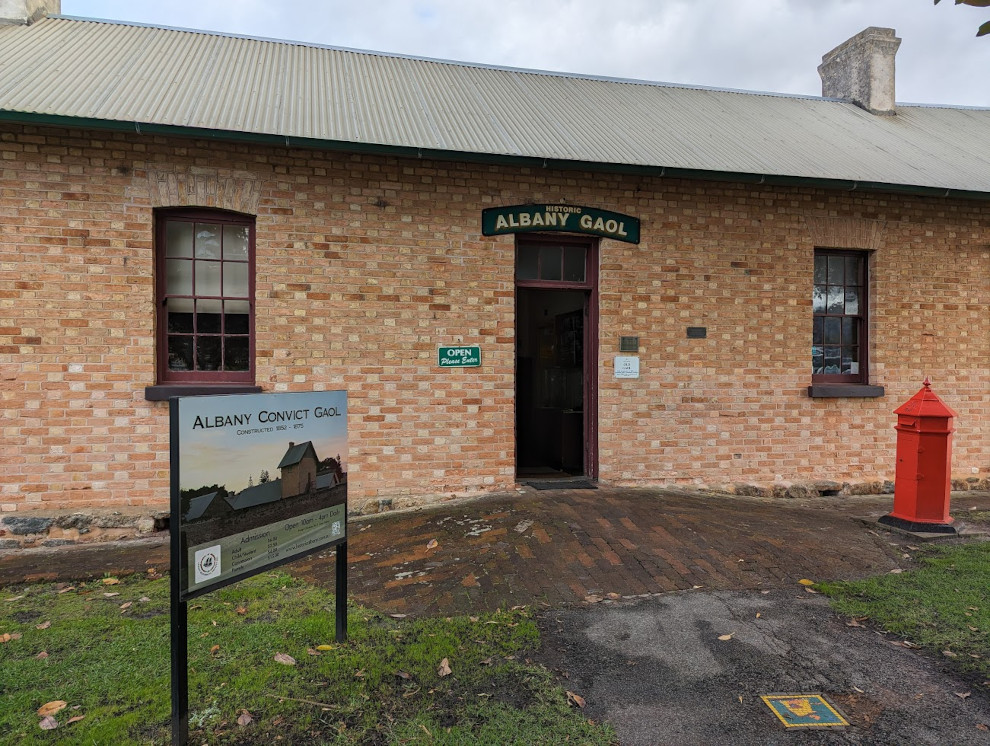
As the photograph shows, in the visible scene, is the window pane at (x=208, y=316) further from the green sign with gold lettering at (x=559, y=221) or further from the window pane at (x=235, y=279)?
the green sign with gold lettering at (x=559, y=221)

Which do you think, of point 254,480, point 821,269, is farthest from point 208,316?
point 821,269

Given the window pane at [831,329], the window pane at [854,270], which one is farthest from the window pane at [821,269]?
the window pane at [831,329]

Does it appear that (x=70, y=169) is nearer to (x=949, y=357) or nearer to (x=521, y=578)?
(x=521, y=578)

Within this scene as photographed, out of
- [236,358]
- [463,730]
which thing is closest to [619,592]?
[463,730]

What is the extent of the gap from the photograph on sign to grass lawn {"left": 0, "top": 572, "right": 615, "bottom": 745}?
0.69 m

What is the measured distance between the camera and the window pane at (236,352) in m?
6.62

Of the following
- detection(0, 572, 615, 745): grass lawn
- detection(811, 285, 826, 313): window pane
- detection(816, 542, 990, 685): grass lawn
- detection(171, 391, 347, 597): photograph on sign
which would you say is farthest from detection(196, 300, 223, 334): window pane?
detection(811, 285, 826, 313): window pane

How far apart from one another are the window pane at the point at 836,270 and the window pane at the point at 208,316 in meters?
7.71

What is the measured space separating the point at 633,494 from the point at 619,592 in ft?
8.62

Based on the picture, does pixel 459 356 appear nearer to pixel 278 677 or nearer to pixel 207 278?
pixel 207 278

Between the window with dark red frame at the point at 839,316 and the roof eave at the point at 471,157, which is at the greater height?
the roof eave at the point at 471,157

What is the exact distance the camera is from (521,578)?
4.71m

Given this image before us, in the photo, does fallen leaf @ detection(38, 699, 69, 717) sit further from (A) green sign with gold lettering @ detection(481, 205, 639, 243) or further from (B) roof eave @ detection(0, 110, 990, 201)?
(A) green sign with gold lettering @ detection(481, 205, 639, 243)

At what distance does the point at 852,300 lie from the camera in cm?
835
